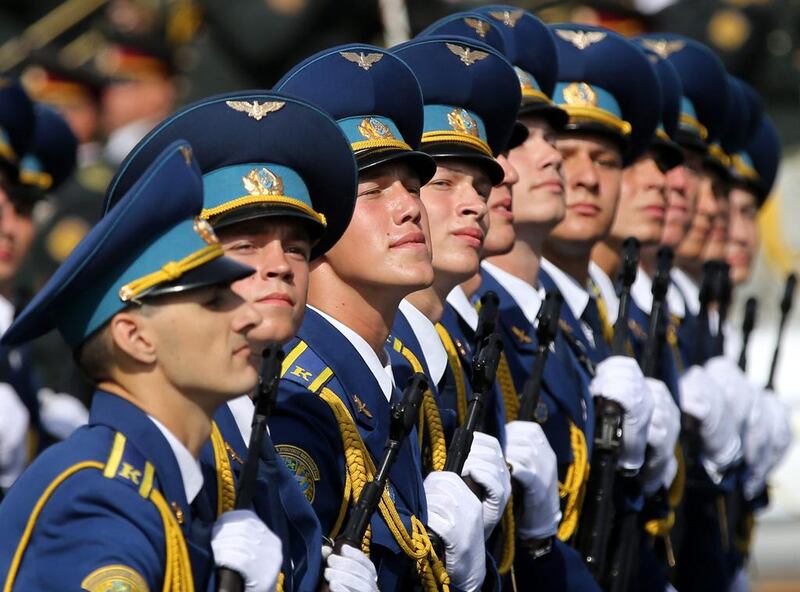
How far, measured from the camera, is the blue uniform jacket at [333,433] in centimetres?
509

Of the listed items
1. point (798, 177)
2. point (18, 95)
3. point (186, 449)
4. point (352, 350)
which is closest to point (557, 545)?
point (352, 350)

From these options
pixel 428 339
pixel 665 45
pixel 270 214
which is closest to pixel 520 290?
pixel 428 339

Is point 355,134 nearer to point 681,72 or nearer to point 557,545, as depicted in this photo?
point 557,545

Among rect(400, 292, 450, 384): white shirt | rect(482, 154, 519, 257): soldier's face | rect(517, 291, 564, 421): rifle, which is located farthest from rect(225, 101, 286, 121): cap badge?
rect(517, 291, 564, 421): rifle

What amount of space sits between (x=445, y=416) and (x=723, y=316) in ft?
11.1

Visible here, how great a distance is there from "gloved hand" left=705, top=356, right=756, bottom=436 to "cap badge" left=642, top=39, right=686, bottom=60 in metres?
1.17

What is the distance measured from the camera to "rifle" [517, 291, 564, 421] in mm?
6582

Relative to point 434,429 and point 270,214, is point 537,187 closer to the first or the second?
point 434,429

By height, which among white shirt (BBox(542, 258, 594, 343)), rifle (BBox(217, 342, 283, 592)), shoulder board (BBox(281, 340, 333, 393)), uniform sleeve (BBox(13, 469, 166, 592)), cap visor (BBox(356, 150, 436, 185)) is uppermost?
white shirt (BBox(542, 258, 594, 343))

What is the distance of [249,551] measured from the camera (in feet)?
14.3

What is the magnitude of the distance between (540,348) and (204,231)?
241 cm

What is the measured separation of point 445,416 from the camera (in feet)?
19.3

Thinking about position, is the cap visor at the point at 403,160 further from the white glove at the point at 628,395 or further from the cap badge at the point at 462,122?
the white glove at the point at 628,395

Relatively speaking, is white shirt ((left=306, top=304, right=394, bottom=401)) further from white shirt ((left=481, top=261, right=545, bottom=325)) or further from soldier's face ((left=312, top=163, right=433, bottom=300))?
white shirt ((left=481, top=261, right=545, bottom=325))
